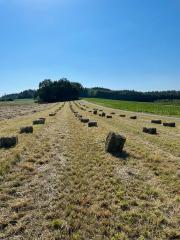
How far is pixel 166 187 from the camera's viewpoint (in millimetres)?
9703

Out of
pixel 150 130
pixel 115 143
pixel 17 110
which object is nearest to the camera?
pixel 115 143

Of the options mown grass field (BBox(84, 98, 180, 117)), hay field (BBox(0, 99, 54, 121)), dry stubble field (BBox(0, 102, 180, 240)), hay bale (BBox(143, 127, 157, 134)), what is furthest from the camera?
mown grass field (BBox(84, 98, 180, 117))

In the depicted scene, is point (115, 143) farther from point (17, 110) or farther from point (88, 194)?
point (17, 110)

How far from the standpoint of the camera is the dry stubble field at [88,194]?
6934 mm

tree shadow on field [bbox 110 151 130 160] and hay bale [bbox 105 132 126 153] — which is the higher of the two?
hay bale [bbox 105 132 126 153]

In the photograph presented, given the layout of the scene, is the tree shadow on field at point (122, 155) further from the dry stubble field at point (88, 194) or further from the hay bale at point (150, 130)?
the hay bale at point (150, 130)

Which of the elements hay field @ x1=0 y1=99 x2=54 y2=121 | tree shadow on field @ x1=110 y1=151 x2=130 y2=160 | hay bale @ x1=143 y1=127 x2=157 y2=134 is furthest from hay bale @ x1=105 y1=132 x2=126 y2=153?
hay field @ x1=0 y1=99 x2=54 y2=121

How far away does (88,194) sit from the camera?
29.6ft

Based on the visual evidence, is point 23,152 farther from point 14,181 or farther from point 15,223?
point 15,223

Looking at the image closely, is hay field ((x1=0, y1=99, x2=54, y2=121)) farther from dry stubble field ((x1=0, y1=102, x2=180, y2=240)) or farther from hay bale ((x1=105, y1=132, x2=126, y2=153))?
dry stubble field ((x1=0, y1=102, x2=180, y2=240))

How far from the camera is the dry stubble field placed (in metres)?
6.93

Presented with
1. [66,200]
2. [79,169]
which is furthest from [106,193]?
[79,169]

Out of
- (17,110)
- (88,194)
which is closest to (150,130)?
(88,194)

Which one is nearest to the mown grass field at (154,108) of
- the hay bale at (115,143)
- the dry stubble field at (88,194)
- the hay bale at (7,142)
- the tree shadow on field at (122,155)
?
the hay bale at (115,143)
